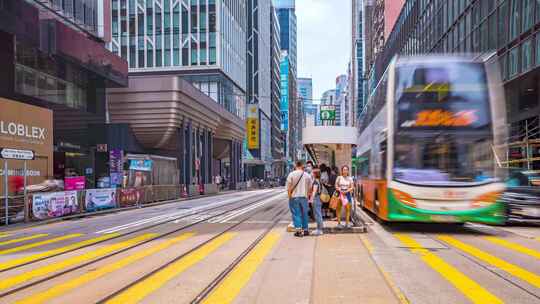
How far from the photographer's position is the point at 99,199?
77.4 feet

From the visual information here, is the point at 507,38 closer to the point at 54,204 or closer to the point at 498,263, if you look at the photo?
the point at 498,263

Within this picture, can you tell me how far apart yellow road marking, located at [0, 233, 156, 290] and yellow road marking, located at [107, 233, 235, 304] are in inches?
69.9

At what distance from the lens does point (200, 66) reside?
202ft

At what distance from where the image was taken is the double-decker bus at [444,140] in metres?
12.1

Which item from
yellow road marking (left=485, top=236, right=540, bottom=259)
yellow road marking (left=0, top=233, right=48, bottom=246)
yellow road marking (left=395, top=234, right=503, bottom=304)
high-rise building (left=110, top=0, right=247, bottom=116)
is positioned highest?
high-rise building (left=110, top=0, right=247, bottom=116)

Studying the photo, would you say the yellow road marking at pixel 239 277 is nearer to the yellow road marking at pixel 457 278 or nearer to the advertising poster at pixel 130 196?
the yellow road marking at pixel 457 278

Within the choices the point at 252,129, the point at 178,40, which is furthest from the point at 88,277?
the point at 252,129

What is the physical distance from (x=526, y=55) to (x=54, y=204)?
24053 millimetres

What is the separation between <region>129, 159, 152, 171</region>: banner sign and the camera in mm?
33156

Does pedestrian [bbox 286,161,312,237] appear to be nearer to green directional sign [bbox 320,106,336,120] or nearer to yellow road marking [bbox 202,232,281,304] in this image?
yellow road marking [bbox 202,232,281,304]

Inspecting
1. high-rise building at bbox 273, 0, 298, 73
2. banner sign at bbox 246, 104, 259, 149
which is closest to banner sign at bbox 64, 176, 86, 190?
banner sign at bbox 246, 104, 259, 149

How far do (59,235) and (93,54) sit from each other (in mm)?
19768

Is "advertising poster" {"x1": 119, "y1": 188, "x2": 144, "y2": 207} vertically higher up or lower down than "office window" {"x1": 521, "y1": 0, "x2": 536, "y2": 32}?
lower down

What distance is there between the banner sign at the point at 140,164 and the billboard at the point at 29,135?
6.47 m
